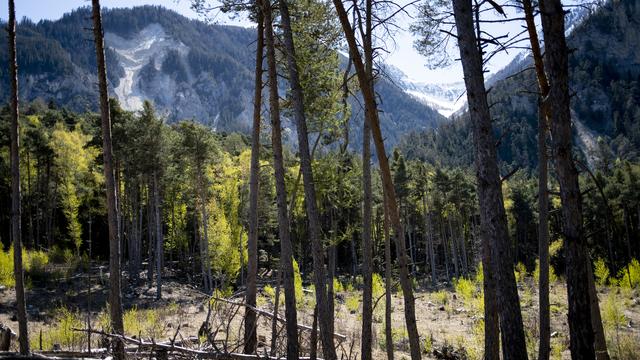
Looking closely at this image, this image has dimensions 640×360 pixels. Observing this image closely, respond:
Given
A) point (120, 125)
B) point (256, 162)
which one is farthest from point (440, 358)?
point (120, 125)

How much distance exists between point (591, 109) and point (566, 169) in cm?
15165

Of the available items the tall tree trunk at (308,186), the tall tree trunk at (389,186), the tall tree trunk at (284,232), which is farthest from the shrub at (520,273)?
the tall tree trunk at (308,186)

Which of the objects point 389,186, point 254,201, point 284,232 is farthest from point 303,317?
point 389,186

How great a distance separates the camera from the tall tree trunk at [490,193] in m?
4.62

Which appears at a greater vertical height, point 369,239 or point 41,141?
point 41,141

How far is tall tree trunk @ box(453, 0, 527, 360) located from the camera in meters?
4.62

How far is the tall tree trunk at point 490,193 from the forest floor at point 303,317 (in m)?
4.69

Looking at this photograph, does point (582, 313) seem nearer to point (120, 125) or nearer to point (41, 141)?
point (120, 125)

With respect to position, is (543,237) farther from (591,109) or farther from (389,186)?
(591,109)

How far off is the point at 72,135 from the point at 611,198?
143ft

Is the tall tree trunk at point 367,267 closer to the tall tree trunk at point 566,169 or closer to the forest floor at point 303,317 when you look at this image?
the forest floor at point 303,317

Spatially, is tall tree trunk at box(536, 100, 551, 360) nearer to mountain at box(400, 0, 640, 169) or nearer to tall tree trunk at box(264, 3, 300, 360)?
tall tree trunk at box(264, 3, 300, 360)

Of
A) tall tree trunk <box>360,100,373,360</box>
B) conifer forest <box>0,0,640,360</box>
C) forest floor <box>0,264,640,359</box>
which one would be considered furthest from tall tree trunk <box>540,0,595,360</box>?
forest floor <box>0,264,640,359</box>

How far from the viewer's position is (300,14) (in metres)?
9.05
